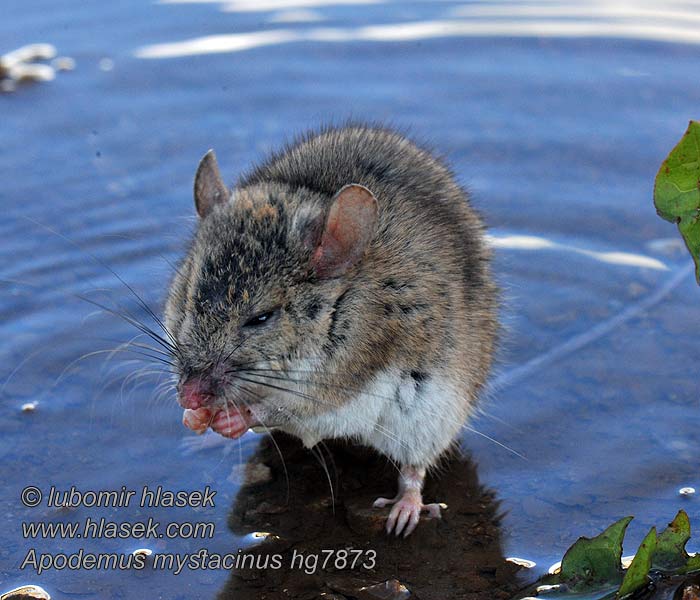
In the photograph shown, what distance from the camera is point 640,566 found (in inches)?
162

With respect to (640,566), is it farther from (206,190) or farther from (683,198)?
(206,190)

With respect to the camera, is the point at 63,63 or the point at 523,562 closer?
the point at 523,562

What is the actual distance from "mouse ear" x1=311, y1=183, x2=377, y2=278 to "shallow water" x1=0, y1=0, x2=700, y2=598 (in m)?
1.16

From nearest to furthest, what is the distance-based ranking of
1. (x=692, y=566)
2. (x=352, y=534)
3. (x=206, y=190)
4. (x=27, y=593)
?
1. (x=692, y=566)
2. (x=27, y=593)
3. (x=352, y=534)
4. (x=206, y=190)

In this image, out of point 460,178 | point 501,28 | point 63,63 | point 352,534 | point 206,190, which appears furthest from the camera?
point 501,28

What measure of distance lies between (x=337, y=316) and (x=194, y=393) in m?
0.68

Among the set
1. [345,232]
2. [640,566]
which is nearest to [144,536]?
[345,232]

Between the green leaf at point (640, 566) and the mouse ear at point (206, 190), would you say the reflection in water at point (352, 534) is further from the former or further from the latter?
the mouse ear at point (206, 190)

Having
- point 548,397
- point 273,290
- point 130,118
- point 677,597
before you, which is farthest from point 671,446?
point 130,118

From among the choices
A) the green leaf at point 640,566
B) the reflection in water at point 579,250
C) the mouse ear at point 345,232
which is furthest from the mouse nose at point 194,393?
the reflection in water at point 579,250

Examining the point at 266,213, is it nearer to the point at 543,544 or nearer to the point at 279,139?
the point at 543,544

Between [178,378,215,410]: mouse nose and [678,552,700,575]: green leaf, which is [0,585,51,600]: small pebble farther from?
[678,552,700,575]: green leaf

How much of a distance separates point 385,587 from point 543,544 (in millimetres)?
718

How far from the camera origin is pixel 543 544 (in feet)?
15.8
